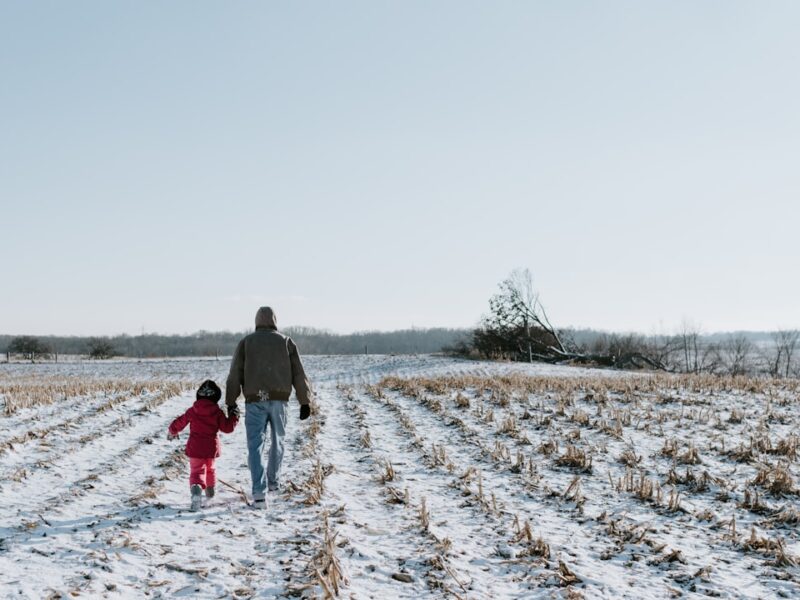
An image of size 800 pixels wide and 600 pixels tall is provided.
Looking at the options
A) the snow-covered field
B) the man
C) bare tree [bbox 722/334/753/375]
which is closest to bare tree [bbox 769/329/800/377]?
bare tree [bbox 722/334/753/375]

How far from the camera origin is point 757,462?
370 inches

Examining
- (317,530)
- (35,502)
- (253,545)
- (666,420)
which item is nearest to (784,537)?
(317,530)

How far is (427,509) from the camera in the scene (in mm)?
6930

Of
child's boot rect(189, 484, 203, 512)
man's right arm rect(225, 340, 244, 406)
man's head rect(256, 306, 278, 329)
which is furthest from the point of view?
man's head rect(256, 306, 278, 329)

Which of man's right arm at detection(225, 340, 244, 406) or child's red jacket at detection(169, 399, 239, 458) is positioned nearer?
child's red jacket at detection(169, 399, 239, 458)

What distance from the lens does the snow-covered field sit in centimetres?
493

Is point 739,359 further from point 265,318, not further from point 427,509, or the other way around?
point 265,318


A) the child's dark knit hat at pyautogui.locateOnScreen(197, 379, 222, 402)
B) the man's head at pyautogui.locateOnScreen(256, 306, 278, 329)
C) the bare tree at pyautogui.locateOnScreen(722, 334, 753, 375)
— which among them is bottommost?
the bare tree at pyautogui.locateOnScreen(722, 334, 753, 375)

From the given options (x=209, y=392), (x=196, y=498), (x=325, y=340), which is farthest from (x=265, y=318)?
(x=325, y=340)

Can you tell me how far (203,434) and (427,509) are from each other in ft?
9.31

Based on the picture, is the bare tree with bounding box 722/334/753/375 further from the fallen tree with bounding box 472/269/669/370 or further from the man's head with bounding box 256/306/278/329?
the man's head with bounding box 256/306/278/329

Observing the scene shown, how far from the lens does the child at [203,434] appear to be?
681cm

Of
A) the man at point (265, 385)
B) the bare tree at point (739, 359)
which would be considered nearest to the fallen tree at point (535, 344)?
the bare tree at point (739, 359)

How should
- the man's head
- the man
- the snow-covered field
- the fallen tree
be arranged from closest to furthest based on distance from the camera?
the snow-covered field < the man < the man's head < the fallen tree
